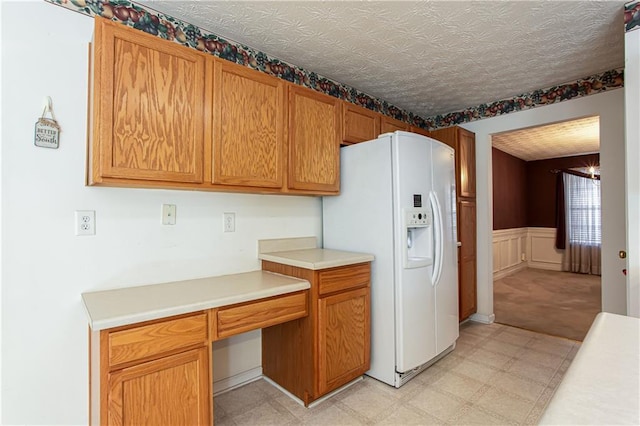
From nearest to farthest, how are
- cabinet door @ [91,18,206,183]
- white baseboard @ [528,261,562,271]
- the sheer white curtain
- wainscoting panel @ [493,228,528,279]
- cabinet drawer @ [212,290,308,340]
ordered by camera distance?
cabinet door @ [91,18,206,183]
cabinet drawer @ [212,290,308,340]
wainscoting panel @ [493,228,528,279]
the sheer white curtain
white baseboard @ [528,261,562,271]

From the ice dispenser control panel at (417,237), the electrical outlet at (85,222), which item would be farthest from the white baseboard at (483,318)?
the electrical outlet at (85,222)

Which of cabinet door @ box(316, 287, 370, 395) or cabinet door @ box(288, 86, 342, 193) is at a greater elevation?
cabinet door @ box(288, 86, 342, 193)

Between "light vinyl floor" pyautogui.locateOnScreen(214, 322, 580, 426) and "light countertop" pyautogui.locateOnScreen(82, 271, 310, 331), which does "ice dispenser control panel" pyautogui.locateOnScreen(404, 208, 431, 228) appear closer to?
"light countertop" pyautogui.locateOnScreen(82, 271, 310, 331)

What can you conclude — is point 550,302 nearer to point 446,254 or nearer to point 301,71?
point 446,254

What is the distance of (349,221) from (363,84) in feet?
4.52

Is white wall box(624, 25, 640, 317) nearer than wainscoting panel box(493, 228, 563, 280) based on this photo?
Yes

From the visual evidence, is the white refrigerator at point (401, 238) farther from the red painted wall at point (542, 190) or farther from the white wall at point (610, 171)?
the red painted wall at point (542, 190)

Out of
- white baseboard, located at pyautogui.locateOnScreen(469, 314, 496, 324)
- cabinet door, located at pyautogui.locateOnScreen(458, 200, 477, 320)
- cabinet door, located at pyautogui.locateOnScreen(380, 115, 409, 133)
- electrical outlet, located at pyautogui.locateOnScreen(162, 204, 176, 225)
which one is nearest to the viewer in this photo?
electrical outlet, located at pyautogui.locateOnScreen(162, 204, 176, 225)

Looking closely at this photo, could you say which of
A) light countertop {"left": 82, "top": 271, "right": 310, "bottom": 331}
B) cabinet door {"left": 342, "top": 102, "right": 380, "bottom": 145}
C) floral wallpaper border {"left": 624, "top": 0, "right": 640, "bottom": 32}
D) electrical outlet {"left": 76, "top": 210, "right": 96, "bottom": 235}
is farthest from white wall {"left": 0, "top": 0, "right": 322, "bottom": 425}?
floral wallpaper border {"left": 624, "top": 0, "right": 640, "bottom": 32}

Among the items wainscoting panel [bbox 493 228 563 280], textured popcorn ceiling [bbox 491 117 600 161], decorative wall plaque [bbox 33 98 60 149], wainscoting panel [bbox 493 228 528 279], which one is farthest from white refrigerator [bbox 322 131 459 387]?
wainscoting panel [bbox 493 228 563 280]

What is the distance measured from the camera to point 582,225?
6297 mm

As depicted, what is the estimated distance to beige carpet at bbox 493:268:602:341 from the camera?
3.39m

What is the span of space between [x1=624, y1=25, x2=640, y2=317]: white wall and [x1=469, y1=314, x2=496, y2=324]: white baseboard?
1.81m

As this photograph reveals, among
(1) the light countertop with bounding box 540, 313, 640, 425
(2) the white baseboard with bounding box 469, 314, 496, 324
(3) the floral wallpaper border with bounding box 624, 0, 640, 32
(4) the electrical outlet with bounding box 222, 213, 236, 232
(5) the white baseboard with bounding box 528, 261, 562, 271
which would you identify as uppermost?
(3) the floral wallpaper border with bounding box 624, 0, 640, 32
